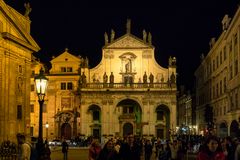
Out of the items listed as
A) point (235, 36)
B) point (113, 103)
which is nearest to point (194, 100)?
point (113, 103)

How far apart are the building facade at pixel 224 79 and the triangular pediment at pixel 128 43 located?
1001cm

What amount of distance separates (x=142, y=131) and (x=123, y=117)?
13.9 ft

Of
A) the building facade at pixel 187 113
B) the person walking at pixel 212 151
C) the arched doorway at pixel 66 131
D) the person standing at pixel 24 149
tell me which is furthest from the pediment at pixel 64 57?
the person walking at pixel 212 151

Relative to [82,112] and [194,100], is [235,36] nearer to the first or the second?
[82,112]

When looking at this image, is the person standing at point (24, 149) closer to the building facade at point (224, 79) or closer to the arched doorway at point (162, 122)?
the building facade at point (224, 79)

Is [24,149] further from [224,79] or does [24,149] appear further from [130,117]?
[130,117]

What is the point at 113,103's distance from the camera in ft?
259

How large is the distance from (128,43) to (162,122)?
13.0 m

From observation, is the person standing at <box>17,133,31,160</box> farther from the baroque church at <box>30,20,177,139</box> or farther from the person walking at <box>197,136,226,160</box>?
the baroque church at <box>30,20,177,139</box>

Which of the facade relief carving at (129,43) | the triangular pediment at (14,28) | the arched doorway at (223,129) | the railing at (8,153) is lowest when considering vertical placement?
the railing at (8,153)

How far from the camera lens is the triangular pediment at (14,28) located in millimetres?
39156

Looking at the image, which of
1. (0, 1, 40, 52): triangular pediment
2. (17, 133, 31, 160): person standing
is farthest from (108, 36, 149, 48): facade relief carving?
(17, 133, 31, 160): person standing

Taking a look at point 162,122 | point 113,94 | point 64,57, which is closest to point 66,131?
point 113,94

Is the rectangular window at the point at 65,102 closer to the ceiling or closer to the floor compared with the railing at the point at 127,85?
closer to the floor
